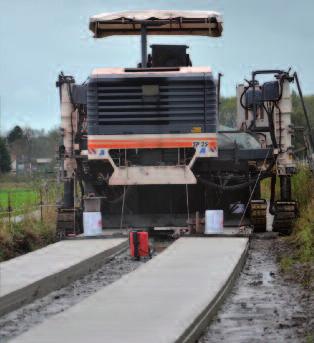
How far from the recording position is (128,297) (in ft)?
26.8

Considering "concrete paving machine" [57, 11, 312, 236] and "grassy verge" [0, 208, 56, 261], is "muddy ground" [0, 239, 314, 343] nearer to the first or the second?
"grassy verge" [0, 208, 56, 261]

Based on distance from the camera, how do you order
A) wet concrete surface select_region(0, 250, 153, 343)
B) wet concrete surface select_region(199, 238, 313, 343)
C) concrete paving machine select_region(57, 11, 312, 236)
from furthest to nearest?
concrete paving machine select_region(57, 11, 312, 236) → wet concrete surface select_region(0, 250, 153, 343) → wet concrete surface select_region(199, 238, 313, 343)

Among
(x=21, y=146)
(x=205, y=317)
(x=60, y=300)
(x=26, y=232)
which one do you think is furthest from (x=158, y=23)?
(x=21, y=146)

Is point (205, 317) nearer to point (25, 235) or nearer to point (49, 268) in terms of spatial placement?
point (49, 268)

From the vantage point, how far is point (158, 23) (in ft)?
53.6

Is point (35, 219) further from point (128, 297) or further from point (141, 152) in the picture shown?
point (128, 297)

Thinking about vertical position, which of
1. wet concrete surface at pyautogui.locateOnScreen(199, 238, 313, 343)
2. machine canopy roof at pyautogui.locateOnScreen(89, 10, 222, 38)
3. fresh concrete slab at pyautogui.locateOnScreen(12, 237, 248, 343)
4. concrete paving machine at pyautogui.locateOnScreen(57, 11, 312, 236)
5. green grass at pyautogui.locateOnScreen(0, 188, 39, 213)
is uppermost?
machine canopy roof at pyautogui.locateOnScreen(89, 10, 222, 38)

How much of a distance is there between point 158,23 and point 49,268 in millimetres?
7442

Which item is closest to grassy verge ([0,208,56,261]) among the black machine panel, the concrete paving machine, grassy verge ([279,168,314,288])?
the concrete paving machine

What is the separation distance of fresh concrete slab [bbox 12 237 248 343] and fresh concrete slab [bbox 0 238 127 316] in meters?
0.88

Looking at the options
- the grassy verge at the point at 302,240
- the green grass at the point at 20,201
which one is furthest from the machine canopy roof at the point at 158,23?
the green grass at the point at 20,201

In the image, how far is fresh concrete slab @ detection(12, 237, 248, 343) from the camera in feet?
21.1

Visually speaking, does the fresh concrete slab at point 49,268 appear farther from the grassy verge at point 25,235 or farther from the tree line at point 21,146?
the tree line at point 21,146

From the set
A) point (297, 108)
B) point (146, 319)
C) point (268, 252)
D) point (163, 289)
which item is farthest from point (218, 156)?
point (297, 108)
